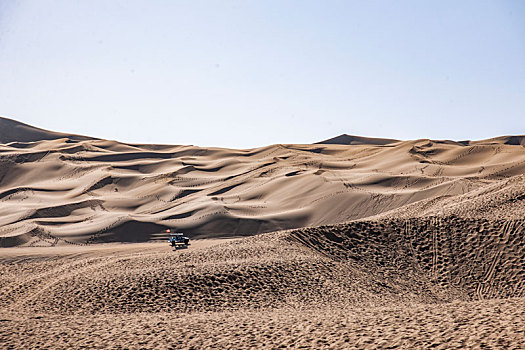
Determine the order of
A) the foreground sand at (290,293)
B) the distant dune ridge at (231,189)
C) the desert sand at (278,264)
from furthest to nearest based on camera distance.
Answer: the distant dune ridge at (231,189) < the desert sand at (278,264) < the foreground sand at (290,293)

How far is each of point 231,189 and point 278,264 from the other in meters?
23.7

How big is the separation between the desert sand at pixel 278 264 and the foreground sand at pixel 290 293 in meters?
0.05

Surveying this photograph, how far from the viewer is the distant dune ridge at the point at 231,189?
28.3 metres

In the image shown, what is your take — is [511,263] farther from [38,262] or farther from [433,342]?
[38,262]

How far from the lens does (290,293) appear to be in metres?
13.7

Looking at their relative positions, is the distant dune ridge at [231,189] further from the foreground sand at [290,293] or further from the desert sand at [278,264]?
the foreground sand at [290,293]

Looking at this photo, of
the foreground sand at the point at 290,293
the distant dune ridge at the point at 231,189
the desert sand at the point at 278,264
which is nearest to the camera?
the foreground sand at the point at 290,293

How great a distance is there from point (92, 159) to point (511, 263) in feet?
144

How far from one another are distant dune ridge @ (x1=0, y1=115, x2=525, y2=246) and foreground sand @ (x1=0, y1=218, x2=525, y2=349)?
316 centimetres

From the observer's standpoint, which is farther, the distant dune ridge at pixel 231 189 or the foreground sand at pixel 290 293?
the distant dune ridge at pixel 231 189

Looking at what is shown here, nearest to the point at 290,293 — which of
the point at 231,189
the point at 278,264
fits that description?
the point at 278,264

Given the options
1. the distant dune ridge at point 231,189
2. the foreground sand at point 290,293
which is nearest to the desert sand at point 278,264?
the foreground sand at point 290,293

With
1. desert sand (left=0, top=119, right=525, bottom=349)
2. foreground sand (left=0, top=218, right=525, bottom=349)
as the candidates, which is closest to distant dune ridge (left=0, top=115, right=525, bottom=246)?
desert sand (left=0, top=119, right=525, bottom=349)

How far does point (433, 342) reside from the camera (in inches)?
→ 311
